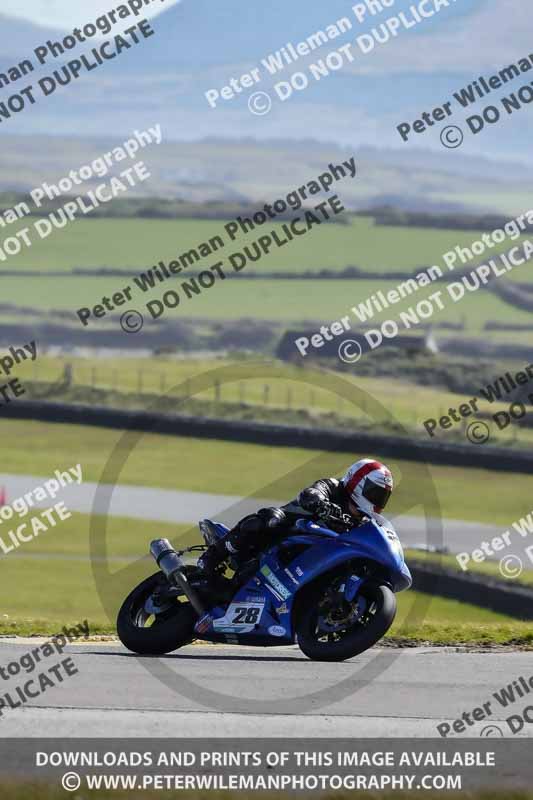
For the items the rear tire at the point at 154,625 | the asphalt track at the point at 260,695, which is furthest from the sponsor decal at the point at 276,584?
the rear tire at the point at 154,625

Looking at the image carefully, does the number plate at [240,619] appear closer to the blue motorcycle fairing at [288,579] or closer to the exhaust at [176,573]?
the blue motorcycle fairing at [288,579]

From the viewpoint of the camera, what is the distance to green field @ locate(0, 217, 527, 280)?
6432 inches

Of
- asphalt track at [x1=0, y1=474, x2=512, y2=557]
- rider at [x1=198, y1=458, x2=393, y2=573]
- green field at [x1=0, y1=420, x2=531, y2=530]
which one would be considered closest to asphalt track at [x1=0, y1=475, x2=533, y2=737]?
rider at [x1=198, y1=458, x2=393, y2=573]

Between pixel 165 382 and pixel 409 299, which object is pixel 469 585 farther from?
pixel 409 299

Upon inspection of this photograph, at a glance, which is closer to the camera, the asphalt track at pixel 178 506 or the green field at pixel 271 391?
the asphalt track at pixel 178 506

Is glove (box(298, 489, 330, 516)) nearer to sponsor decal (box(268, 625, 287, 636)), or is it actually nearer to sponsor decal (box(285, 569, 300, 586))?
sponsor decal (box(285, 569, 300, 586))

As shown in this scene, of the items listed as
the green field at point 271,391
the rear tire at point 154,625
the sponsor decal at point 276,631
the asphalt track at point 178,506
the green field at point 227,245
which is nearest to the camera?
the sponsor decal at point 276,631

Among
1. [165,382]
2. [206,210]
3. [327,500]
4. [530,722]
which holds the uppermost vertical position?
[327,500]

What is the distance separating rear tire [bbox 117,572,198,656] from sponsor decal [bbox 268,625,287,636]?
0.65 meters

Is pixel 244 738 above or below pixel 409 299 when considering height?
above

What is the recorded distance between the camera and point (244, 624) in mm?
12141

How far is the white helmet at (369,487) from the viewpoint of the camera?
12125mm

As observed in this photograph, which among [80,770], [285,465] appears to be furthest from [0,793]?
[285,465]

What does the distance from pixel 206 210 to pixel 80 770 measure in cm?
18819
